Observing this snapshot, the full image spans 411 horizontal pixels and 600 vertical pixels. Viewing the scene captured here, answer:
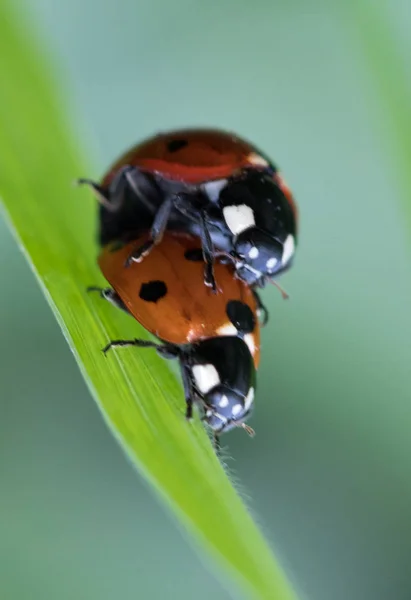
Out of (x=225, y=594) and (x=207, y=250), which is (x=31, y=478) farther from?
(x=207, y=250)

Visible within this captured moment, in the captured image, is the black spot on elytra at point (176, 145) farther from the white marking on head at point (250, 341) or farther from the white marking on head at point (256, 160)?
the white marking on head at point (250, 341)

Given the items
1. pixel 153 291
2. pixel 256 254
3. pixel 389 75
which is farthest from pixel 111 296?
pixel 389 75

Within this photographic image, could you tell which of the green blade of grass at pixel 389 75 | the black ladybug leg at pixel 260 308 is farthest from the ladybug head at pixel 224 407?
the green blade of grass at pixel 389 75

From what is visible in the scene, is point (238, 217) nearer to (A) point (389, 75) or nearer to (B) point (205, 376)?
(B) point (205, 376)

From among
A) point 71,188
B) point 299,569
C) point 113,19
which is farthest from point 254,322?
point 113,19

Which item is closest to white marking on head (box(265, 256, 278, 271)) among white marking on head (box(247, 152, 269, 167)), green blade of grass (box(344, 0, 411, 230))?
white marking on head (box(247, 152, 269, 167))

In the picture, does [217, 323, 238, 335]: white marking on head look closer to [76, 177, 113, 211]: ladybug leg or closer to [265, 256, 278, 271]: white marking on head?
[265, 256, 278, 271]: white marking on head
